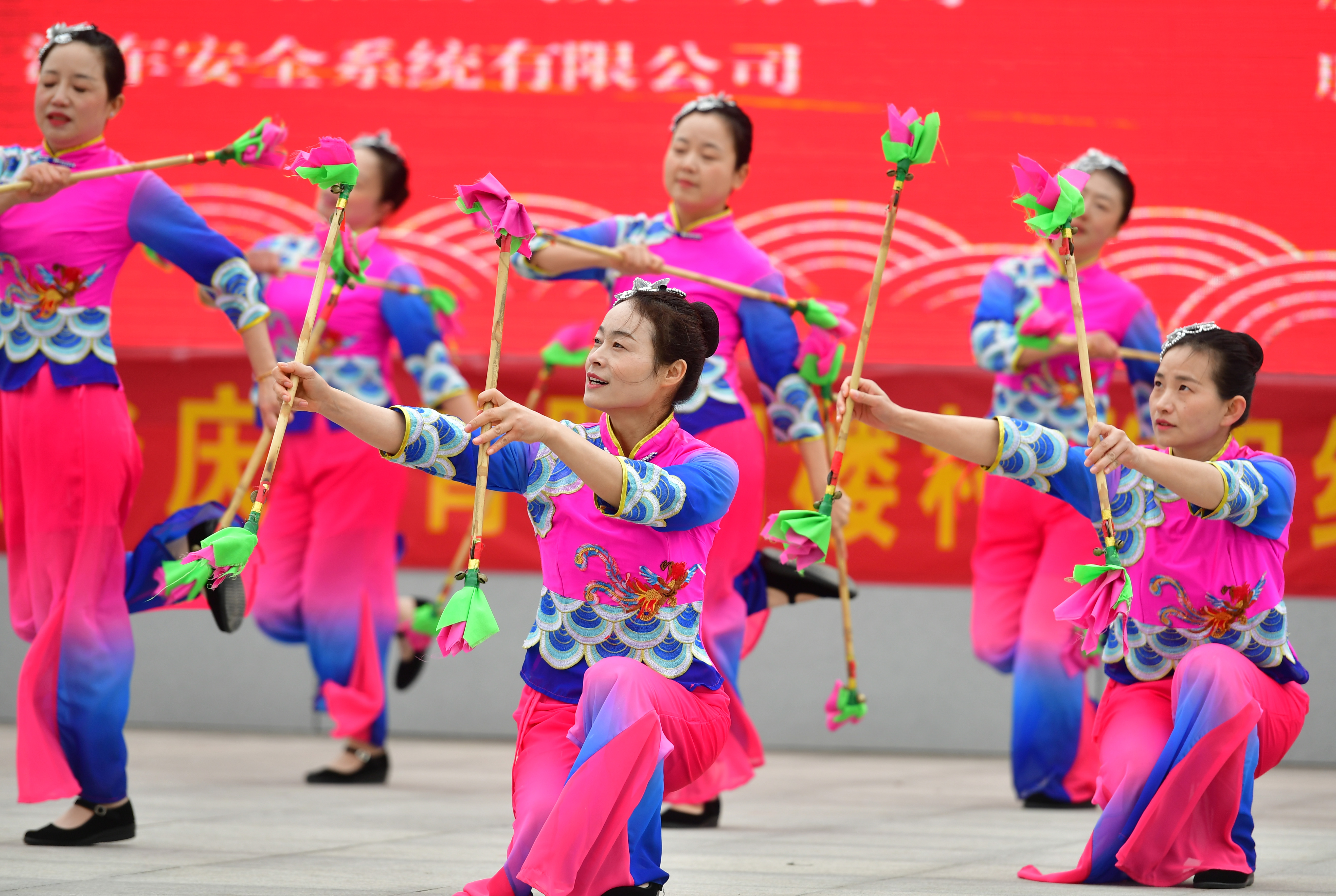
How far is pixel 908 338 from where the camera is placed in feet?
16.0

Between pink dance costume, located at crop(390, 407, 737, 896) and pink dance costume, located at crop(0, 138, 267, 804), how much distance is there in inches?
36.1

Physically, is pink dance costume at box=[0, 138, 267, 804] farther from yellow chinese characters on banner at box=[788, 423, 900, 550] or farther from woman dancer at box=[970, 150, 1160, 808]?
yellow chinese characters on banner at box=[788, 423, 900, 550]

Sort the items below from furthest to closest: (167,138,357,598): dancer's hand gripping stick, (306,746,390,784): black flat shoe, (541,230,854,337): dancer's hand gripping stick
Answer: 1. (306,746,390,784): black flat shoe
2. (541,230,854,337): dancer's hand gripping stick
3. (167,138,357,598): dancer's hand gripping stick

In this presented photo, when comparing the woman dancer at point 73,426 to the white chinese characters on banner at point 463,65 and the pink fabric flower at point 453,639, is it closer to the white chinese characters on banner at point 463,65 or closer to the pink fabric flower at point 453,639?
the pink fabric flower at point 453,639

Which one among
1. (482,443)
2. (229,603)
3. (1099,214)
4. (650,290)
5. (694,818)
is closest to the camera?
(482,443)

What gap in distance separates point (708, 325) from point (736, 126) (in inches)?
42.7

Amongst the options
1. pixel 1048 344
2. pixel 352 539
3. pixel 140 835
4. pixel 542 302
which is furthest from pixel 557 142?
pixel 140 835

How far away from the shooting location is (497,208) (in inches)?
98.8

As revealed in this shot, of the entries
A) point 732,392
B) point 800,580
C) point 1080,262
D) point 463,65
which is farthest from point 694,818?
point 463,65

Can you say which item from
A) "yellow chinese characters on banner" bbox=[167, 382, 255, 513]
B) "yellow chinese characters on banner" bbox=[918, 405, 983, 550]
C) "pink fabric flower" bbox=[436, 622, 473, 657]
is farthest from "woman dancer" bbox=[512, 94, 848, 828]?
"yellow chinese characters on banner" bbox=[167, 382, 255, 513]

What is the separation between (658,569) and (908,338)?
8.78 feet

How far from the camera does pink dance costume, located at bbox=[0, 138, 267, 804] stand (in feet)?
9.73

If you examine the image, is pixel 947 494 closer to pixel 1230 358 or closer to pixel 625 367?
pixel 1230 358

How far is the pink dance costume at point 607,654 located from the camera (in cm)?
218
